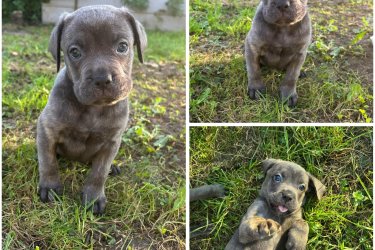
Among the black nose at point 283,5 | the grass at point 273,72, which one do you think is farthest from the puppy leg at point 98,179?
the black nose at point 283,5

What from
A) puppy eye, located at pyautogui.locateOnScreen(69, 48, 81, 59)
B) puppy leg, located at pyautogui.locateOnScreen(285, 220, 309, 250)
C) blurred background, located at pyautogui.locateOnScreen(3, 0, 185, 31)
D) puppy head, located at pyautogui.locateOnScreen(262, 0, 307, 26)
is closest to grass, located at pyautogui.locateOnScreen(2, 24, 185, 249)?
puppy leg, located at pyautogui.locateOnScreen(285, 220, 309, 250)

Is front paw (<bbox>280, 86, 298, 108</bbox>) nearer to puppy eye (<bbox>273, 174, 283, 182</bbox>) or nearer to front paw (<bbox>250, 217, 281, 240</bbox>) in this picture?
puppy eye (<bbox>273, 174, 283, 182</bbox>)

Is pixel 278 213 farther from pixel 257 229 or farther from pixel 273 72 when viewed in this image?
pixel 273 72

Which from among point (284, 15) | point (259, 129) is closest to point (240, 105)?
point (259, 129)

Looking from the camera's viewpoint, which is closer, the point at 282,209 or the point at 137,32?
the point at 137,32

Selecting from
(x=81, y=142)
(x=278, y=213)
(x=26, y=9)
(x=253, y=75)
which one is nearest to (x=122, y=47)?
(x=81, y=142)

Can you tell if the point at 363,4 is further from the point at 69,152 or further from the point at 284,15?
the point at 69,152
